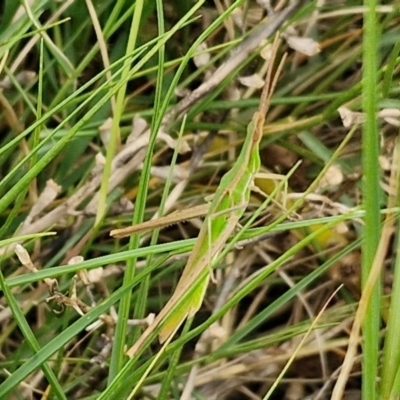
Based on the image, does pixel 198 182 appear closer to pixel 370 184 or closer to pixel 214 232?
pixel 214 232

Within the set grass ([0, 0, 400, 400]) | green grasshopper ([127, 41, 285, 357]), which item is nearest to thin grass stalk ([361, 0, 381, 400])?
green grasshopper ([127, 41, 285, 357])

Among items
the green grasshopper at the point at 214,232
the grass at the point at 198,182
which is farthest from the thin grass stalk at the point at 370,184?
the grass at the point at 198,182

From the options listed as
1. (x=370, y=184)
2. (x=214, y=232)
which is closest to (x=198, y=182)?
(x=214, y=232)

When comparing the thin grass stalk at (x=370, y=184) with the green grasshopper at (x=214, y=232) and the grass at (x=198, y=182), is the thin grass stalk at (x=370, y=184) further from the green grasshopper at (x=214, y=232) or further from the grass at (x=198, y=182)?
the grass at (x=198, y=182)

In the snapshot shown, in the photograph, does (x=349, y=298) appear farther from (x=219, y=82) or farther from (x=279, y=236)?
(x=219, y=82)

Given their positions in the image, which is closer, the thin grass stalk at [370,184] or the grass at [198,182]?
the thin grass stalk at [370,184]

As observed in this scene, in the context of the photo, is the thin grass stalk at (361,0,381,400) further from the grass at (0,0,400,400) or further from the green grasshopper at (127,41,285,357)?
the grass at (0,0,400,400)

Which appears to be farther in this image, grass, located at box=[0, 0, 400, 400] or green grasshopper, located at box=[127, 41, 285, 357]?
grass, located at box=[0, 0, 400, 400]

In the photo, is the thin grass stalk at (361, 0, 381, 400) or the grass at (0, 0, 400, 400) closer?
the thin grass stalk at (361, 0, 381, 400)

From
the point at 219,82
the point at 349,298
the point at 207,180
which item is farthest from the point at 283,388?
the point at 219,82
